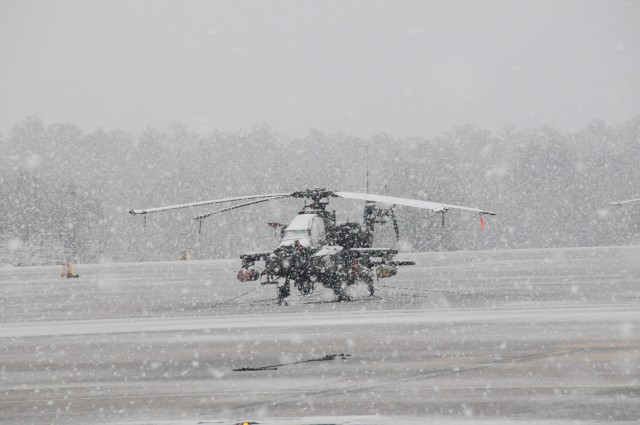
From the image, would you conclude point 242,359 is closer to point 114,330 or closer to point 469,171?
point 114,330

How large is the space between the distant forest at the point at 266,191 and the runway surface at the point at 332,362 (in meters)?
70.1

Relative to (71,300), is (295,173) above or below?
Answer: above

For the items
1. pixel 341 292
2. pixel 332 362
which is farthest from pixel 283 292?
pixel 332 362

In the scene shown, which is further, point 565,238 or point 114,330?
point 565,238

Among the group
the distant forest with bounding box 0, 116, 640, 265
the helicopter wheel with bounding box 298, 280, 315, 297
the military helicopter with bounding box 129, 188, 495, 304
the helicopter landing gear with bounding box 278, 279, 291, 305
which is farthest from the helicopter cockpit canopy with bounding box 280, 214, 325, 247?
the distant forest with bounding box 0, 116, 640, 265

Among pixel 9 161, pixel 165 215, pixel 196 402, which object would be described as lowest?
pixel 196 402

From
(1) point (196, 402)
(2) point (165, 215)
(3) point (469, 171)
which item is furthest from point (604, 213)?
(1) point (196, 402)

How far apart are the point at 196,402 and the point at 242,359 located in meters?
3.58

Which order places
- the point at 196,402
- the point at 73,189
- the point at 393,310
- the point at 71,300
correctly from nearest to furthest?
the point at 196,402, the point at 393,310, the point at 71,300, the point at 73,189

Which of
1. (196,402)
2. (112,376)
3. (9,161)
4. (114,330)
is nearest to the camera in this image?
(196,402)

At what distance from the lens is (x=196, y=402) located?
10.0 m

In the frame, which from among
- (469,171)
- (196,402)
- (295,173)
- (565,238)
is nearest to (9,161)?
(295,173)

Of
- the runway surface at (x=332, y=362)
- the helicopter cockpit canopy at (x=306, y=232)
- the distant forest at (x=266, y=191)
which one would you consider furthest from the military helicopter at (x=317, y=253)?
the distant forest at (x=266, y=191)

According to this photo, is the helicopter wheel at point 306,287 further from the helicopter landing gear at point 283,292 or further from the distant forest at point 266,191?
the distant forest at point 266,191
